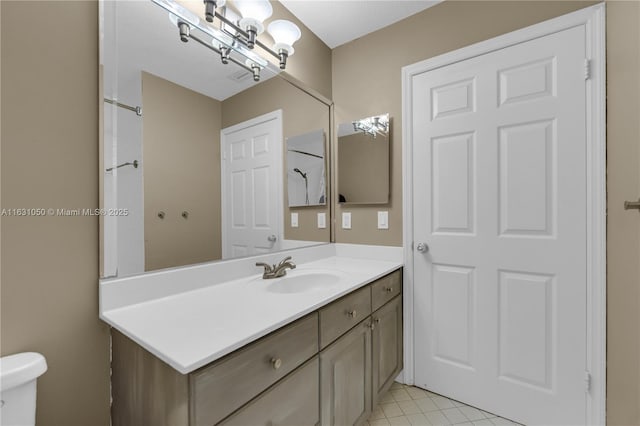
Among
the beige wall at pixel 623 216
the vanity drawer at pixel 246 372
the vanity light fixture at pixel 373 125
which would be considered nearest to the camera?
the vanity drawer at pixel 246 372

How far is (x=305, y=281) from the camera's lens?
158 cm

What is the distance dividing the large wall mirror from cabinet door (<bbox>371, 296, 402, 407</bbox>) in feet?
2.33

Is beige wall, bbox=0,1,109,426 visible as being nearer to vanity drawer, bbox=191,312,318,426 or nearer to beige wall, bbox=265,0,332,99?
vanity drawer, bbox=191,312,318,426

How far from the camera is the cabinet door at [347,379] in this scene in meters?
1.12

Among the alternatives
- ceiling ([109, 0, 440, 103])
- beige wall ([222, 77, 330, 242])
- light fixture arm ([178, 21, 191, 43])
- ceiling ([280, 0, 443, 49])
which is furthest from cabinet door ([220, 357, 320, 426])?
ceiling ([280, 0, 443, 49])

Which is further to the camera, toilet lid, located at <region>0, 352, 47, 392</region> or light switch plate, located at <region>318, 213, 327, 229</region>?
light switch plate, located at <region>318, 213, 327, 229</region>

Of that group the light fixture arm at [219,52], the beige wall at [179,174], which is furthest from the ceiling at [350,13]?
the beige wall at [179,174]

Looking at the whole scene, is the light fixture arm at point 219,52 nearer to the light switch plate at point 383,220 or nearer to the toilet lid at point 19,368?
the light switch plate at point 383,220

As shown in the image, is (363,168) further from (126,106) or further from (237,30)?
(126,106)

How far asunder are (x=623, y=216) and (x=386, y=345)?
4.16ft

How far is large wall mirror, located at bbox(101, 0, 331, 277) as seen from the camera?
3.43ft

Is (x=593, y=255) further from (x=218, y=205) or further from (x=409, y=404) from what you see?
(x=218, y=205)

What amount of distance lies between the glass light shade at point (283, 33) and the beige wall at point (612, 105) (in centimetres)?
65

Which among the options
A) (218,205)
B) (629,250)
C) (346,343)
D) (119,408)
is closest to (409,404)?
(346,343)
